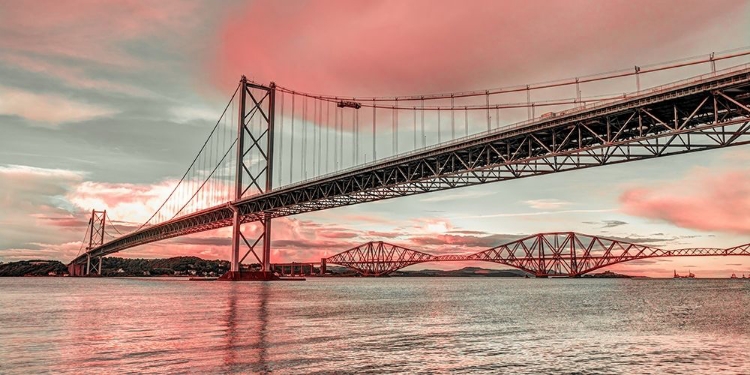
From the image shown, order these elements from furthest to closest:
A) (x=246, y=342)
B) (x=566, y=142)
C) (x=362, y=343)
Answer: (x=566, y=142) < (x=362, y=343) < (x=246, y=342)

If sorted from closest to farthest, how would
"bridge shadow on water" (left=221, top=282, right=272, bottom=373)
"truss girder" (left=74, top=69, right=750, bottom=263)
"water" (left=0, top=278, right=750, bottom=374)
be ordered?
1. "bridge shadow on water" (left=221, top=282, right=272, bottom=373)
2. "water" (left=0, top=278, right=750, bottom=374)
3. "truss girder" (left=74, top=69, right=750, bottom=263)

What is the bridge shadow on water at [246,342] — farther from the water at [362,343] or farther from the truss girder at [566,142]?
the truss girder at [566,142]

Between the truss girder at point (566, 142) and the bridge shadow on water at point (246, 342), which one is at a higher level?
the truss girder at point (566, 142)

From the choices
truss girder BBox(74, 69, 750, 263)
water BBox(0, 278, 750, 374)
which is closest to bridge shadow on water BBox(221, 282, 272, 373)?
water BBox(0, 278, 750, 374)

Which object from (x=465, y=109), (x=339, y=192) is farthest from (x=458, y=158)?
(x=339, y=192)

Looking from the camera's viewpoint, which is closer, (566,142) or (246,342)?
(246,342)

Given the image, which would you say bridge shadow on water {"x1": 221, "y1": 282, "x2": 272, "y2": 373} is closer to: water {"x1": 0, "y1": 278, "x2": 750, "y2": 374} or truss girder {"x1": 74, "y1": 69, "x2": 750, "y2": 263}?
water {"x1": 0, "y1": 278, "x2": 750, "y2": 374}

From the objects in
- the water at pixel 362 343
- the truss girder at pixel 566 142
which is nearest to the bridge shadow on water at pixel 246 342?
the water at pixel 362 343

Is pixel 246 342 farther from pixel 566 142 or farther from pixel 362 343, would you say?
pixel 566 142

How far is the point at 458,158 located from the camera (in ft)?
170

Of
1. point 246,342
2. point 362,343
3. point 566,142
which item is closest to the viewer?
point 246,342

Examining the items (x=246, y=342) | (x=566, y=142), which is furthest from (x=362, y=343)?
(x=566, y=142)

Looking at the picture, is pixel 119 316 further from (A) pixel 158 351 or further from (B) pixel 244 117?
(B) pixel 244 117

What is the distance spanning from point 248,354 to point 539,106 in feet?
133
